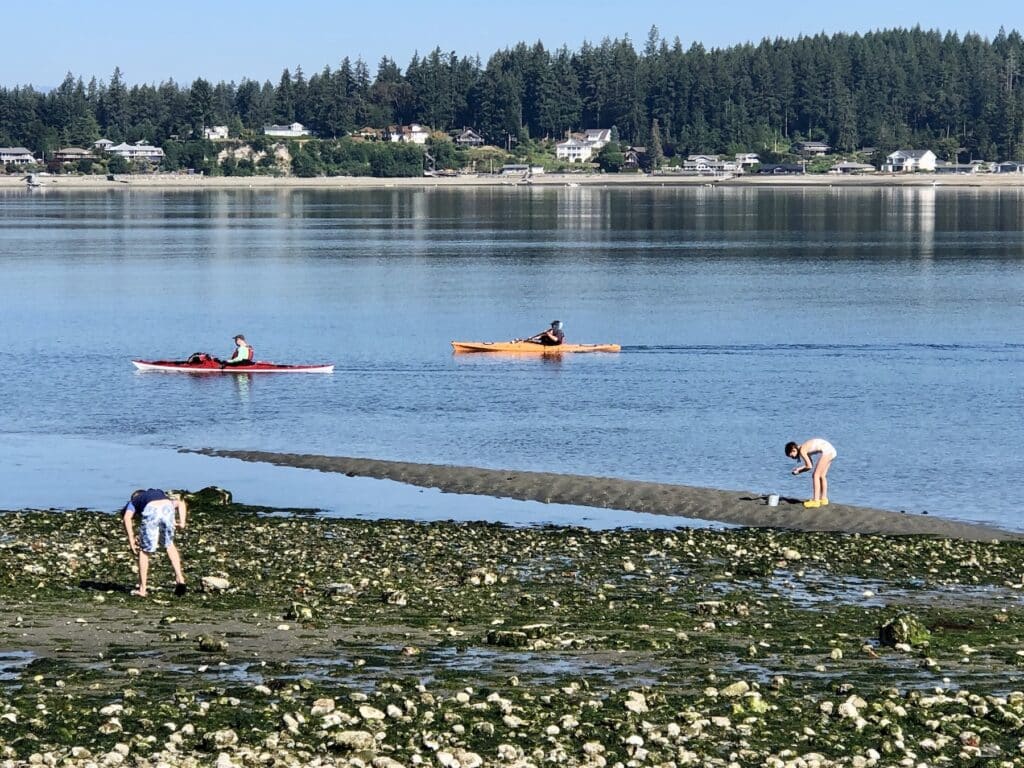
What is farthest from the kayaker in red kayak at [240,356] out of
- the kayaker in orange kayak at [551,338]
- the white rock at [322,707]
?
the white rock at [322,707]

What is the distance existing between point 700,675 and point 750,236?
546 ft

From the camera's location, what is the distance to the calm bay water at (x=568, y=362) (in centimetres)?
4859

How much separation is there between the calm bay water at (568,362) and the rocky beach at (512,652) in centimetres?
1113

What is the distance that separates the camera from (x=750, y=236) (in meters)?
184

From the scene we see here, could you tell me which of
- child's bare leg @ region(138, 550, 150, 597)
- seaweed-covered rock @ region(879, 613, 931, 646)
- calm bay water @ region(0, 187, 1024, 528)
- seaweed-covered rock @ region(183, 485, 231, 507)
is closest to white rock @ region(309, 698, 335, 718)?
child's bare leg @ region(138, 550, 150, 597)

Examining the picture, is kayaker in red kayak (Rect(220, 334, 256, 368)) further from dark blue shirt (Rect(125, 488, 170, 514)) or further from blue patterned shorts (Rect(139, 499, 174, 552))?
blue patterned shorts (Rect(139, 499, 174, 552))

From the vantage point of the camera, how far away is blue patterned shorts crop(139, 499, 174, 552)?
2509 centimetres

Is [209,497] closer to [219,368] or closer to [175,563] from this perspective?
[175,563]

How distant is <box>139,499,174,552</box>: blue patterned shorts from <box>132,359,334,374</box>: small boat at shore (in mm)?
43223

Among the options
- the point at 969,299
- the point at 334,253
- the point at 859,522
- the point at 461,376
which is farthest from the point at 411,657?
the point at 334,253

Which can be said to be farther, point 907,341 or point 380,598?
point 907,341

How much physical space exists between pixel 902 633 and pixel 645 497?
1768cm

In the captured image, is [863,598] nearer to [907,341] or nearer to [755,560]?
[755,560]

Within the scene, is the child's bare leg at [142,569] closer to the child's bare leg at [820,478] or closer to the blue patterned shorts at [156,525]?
the blue patterned shorts at [156,525]
